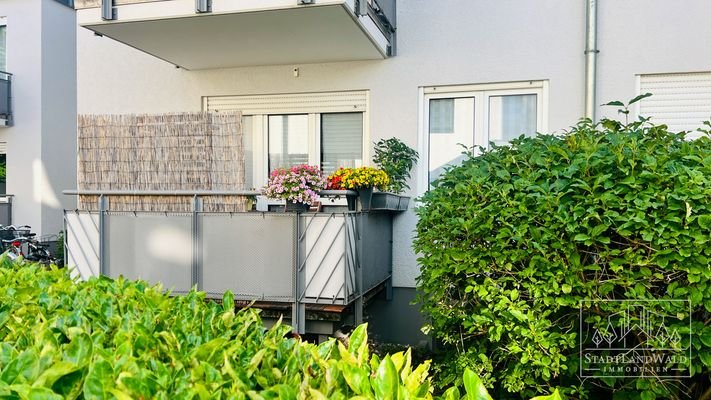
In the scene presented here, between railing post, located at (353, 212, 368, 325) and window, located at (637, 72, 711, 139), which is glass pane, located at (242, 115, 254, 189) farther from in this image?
window, located at (637, 72, 711, 139)

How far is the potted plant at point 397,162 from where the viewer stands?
19.8 feet

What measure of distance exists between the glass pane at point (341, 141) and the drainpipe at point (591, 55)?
285 cm

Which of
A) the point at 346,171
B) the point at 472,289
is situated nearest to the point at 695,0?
the point at 346,171

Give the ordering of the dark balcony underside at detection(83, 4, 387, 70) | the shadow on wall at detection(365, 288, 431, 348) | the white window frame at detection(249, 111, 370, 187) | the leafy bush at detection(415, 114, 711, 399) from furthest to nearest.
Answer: the white window frame at detection(249, 111, 370, 187) < the shadow on wall at detection(365, 288, 431, 348) < the dark balcony underside at detection(83, 4, 387, 70) < the leafy bush at detection(415, 114, 711, 399)

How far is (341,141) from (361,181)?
2.09 meters

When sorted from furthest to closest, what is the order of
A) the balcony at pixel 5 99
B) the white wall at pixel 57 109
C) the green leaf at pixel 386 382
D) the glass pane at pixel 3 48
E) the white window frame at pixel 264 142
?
1. the glass pane at pixel 3 48
2. the white wall at pixel 57 109
3. the balcony at pixel 5 99
4. the white window frame at pixel 264 142
5. the green leaf at pixel 386 382

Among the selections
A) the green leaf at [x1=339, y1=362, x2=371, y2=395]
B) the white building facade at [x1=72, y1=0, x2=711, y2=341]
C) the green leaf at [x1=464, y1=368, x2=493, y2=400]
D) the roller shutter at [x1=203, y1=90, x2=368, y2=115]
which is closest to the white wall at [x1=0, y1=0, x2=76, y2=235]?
the white building facade at [x1=72, y1=0, x2=711, y2=341]

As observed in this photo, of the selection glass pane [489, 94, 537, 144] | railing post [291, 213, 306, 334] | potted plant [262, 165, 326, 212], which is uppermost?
glass pane [489, 94, 537, 144]

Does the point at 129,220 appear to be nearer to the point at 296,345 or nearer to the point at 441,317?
the point at 441,317

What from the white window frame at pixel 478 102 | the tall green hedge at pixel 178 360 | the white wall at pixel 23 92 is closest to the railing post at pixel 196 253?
the tall green hedge at pixel 178 360

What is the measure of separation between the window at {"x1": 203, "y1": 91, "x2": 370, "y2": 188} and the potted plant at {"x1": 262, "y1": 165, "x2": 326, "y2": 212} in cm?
207

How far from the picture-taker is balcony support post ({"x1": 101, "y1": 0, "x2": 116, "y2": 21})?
5.12 meters

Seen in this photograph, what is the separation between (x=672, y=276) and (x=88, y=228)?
5171mm

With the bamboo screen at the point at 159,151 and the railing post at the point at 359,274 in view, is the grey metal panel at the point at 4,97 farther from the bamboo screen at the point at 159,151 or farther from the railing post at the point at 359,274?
the railing post at the point at 359,274
